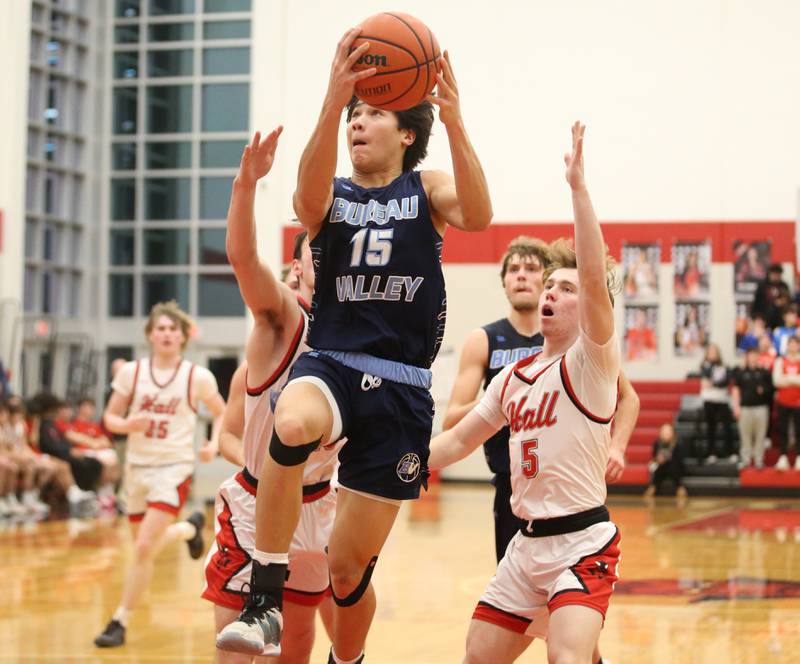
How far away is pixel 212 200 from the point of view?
20.5m

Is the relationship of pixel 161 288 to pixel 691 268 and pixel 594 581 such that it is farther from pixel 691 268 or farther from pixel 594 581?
pixel 594 581

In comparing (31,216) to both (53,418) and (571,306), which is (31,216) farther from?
(571,306)

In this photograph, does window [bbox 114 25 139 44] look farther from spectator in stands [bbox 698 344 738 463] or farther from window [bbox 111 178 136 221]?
spectator in stands [bbox 698 344 738 463]

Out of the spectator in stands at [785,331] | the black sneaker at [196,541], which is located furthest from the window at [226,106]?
the black sneaker at [196,541]

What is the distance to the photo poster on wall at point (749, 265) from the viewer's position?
17578mm

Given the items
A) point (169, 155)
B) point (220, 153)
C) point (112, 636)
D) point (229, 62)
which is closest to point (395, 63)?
point (112, 636)

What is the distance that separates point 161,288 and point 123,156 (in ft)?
7.75

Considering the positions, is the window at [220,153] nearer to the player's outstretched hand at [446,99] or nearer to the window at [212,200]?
the window at [212,200]

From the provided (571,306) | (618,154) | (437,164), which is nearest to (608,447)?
(571,306)

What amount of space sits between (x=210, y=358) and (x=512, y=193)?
6197 mm

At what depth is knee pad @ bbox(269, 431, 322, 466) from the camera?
10.9 feet

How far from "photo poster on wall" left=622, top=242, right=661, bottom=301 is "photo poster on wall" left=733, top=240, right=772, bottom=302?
1134 millimetres

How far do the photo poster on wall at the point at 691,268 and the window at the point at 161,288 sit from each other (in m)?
8.25

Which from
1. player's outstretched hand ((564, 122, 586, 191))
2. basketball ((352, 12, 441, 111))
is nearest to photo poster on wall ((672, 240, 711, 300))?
player's outstretched hand ((564, 122, 586, 191))
